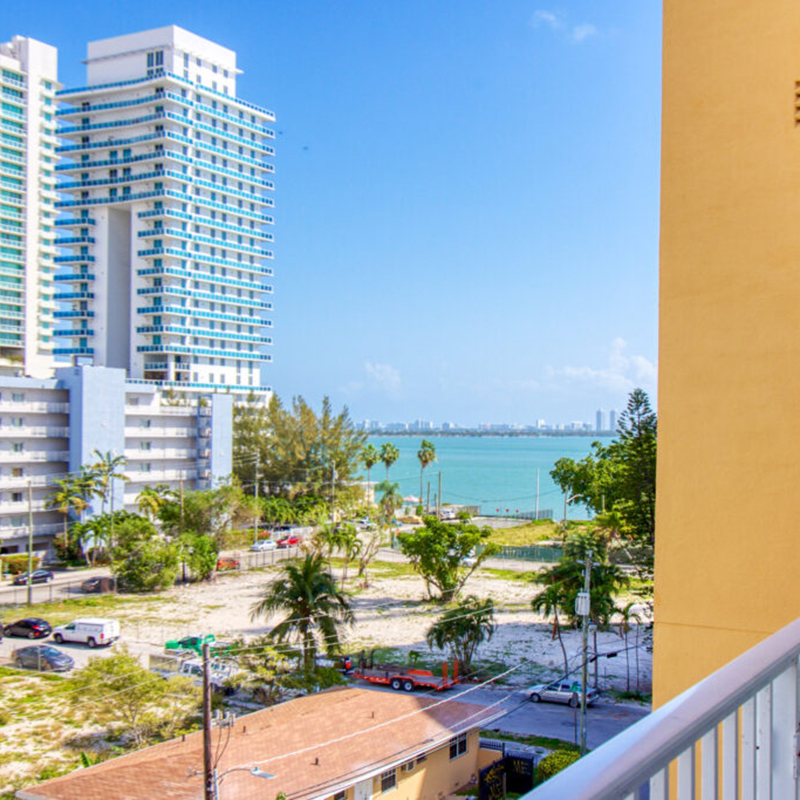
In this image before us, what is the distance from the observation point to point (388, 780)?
33.3 ft

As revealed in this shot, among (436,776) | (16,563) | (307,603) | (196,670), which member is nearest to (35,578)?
(16,563)

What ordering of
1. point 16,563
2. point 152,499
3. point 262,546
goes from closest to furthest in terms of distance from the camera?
point 16,563 → point 152,499 → point 262,546

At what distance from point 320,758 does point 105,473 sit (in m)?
23.8

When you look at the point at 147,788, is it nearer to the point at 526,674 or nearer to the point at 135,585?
the point at 526,674

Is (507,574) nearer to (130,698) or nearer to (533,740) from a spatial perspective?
(533,740)

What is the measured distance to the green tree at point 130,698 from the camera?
1325 centimetres

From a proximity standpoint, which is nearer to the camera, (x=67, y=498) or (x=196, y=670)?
(x=196, y=670)

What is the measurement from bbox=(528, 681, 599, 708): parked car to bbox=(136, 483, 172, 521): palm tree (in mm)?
19060

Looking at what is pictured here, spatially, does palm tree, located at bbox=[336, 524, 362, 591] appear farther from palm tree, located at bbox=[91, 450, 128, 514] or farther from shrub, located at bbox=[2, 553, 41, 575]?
shrub, located at bbox=[2, 553, 41, 575]

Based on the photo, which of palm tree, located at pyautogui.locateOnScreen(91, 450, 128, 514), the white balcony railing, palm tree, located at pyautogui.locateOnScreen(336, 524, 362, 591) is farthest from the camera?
palm tree, located at pyautogui.locateOnScreen(91, 450, 128, 514)

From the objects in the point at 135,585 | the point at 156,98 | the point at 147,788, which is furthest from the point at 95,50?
the point at 147,788

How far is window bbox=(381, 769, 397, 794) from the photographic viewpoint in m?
10.1

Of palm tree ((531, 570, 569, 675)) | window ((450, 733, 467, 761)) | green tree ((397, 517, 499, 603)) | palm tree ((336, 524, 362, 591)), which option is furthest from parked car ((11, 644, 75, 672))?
palm tree ((336, 524, 362, 591))

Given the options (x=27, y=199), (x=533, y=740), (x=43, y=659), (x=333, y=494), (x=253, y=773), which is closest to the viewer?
(x=253, y=773)
